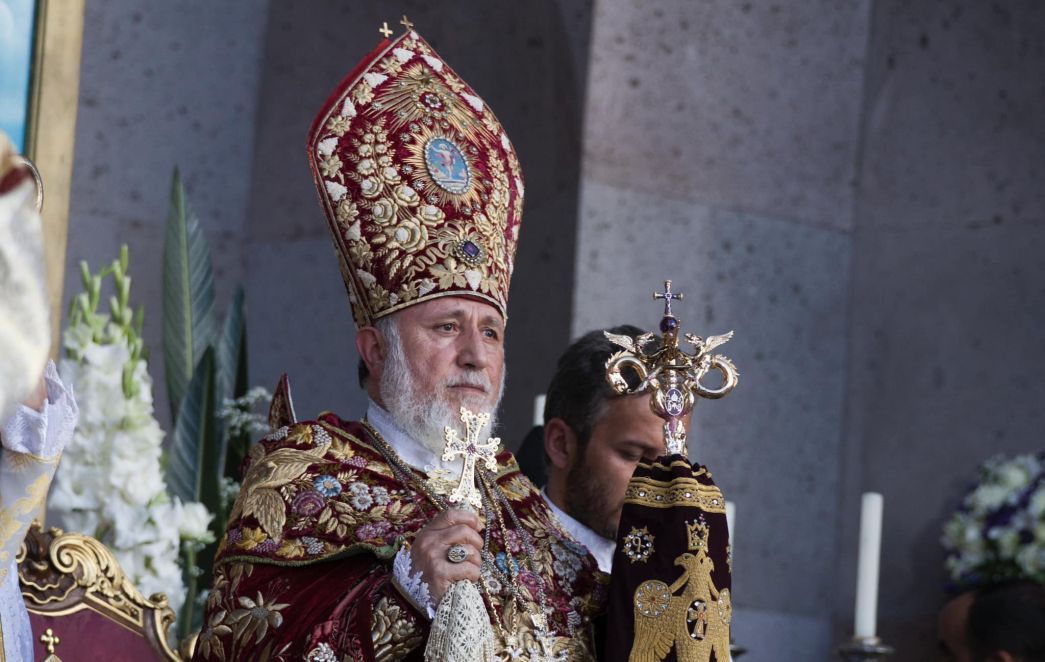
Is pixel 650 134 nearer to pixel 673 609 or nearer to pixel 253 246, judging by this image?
pixel 253 246

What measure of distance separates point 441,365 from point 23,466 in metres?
0.89

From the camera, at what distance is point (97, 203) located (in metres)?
5.81

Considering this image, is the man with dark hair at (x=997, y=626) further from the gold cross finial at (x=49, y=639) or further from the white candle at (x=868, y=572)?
the gold cross finial at (x=49, y=639)

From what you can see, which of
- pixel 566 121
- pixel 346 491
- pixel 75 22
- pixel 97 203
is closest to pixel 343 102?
pixel 346 491

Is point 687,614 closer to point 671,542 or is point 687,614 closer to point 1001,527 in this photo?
point 671,542

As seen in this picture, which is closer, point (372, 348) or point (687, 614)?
point (687, 614)

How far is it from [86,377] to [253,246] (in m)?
2.31

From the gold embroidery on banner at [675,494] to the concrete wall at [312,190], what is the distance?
88.6 inches

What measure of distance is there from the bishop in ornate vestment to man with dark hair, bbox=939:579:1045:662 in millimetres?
1520

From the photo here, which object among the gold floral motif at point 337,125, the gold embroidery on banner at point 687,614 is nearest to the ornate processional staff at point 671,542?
the gold embroidery on banner at point 687,614

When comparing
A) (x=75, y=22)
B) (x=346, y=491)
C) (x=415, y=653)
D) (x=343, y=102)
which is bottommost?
(x=415, y=653)

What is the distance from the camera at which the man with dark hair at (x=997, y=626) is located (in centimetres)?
429

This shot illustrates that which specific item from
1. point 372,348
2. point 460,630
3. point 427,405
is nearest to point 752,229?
point 372,348

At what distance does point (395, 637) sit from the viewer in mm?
2838
